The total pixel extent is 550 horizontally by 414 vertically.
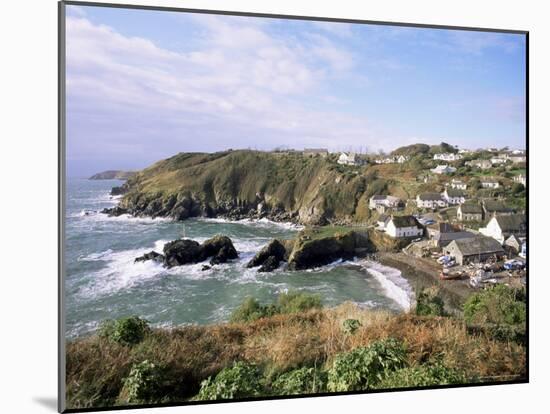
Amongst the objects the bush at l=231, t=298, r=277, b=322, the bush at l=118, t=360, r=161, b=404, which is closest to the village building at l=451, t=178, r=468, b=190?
the bush at l=231, t=298, r=277, b=322

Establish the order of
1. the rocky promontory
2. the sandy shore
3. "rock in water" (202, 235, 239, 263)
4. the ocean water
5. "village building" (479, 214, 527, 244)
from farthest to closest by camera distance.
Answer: "village building" (479, 214, 527, 244), the sandy shore, "rock in water" (202, 235, 239, 263), the rocky promontory, the ocean water

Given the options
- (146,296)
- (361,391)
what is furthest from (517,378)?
(146,296)

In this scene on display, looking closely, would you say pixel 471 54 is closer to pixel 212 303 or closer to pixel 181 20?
pixel 181 20

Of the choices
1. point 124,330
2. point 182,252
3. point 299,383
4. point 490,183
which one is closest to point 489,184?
point 490,183

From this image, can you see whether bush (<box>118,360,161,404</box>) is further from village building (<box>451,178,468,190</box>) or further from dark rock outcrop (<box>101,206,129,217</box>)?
village building (<box>451,178,468,190</box>)

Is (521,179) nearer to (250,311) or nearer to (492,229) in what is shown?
(492,229)
